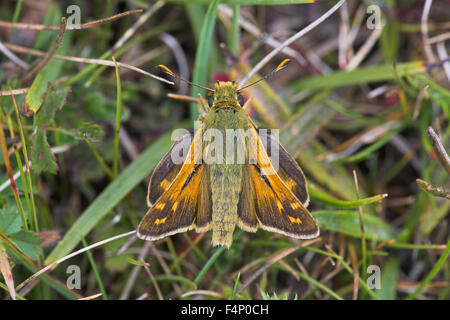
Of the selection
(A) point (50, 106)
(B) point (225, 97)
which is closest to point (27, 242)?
(A) point (50, 106)

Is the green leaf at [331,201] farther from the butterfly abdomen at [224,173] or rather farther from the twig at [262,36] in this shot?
the twig at [262,36]

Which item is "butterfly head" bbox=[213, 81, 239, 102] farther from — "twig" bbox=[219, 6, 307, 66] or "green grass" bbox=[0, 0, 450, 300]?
"twig" bbox=[219, 6, 307, 66]

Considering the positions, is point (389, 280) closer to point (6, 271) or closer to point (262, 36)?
point (262, 36)

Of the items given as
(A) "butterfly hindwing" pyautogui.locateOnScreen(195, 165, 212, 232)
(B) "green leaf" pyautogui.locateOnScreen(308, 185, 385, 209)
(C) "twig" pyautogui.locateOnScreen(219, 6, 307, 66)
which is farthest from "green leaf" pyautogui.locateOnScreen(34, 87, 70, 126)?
(B) "green leaf" pyautogui.locateOnScreen(308, 185, 385, 209)

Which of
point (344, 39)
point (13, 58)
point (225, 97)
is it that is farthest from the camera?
point (344, 39)

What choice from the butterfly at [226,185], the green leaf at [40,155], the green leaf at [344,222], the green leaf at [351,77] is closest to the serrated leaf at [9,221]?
the green leaf at [40,155]
